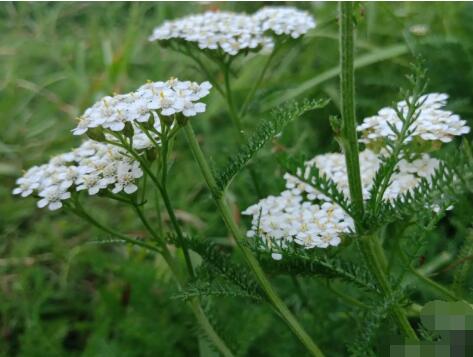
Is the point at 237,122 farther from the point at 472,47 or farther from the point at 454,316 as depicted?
the point at 472,47

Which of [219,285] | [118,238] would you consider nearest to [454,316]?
[219,285]

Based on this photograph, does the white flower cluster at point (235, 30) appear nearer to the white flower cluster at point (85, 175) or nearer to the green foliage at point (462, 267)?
the white flower cluster at point (85, 175)

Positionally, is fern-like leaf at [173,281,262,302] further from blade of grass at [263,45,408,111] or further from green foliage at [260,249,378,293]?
blade of grass at [263,45,408,111]

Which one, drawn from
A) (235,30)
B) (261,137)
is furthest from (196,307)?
(235,30)

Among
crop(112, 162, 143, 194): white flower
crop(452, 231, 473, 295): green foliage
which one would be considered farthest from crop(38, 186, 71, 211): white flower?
crop(452, 231, 473, 295): green foliage

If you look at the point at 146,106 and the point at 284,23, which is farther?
the point at 284,23

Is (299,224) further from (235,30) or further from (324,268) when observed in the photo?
(235,30)

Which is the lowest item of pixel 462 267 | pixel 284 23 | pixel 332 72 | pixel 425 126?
pixel 462 267
